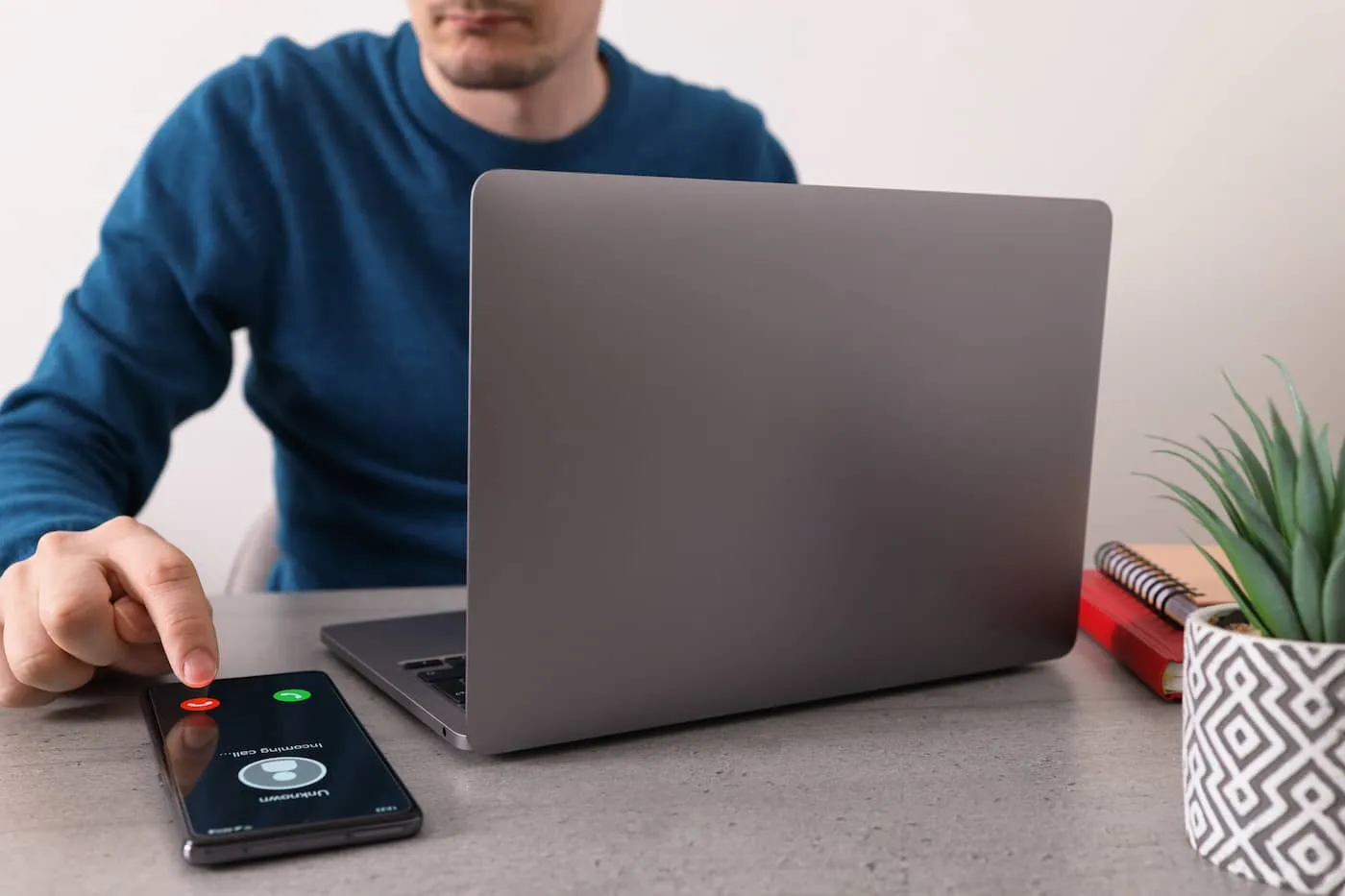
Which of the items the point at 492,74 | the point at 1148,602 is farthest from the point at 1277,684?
the point at 492,74

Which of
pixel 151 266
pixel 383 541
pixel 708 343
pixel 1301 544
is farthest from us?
pixel 383 541

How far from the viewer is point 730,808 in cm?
57

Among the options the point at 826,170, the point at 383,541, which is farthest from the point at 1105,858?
the point at 826,170

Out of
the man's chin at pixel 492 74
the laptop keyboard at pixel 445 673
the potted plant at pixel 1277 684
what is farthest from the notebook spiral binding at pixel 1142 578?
the man's chin at pixel 492 74

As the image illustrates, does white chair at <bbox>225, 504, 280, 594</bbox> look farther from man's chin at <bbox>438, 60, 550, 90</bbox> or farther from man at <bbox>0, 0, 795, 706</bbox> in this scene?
man's chin at <bbox>438, 60, 550, 90</bbox>

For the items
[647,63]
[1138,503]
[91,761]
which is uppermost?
[647,63]

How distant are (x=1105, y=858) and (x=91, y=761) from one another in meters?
0.50

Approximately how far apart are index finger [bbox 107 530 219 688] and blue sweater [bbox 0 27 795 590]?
1.67 ft

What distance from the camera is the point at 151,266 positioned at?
1.22 metres

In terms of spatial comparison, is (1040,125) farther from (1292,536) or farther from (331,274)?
(1292,536)

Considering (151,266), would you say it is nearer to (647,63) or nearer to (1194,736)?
(647,63)

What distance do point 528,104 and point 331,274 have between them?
0.29 m

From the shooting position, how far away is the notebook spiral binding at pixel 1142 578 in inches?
31.6

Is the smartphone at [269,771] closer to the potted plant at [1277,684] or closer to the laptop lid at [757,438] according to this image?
the laptop lid at [757,438]
